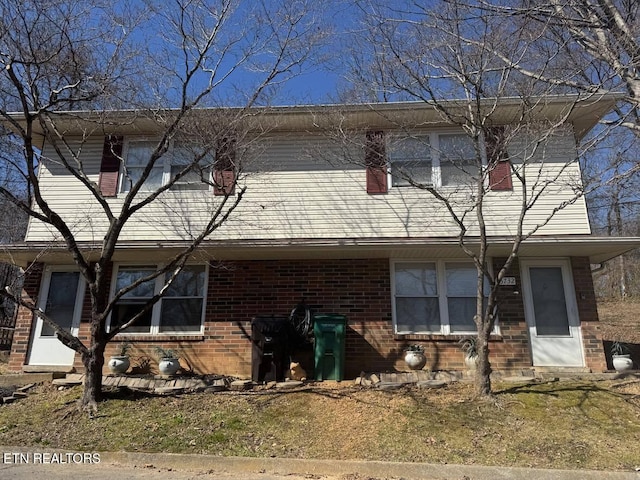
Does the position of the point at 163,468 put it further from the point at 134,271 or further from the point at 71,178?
the point at 71,178

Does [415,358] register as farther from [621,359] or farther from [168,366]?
[168,366]

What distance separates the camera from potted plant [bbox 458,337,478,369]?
26.7ft

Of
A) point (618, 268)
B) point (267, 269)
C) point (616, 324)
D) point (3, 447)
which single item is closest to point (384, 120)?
point (267, 269)

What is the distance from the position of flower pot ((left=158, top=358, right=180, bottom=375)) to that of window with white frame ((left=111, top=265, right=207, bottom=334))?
34.4 inches

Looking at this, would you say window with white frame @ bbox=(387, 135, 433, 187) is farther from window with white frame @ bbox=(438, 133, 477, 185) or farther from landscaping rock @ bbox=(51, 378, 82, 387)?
landscaping rock @ bbox=(51, 378, 82, 387)

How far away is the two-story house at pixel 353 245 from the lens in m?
8.88

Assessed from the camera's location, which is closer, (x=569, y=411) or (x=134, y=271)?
(x=569, y=411)

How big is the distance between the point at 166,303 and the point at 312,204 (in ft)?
12.0

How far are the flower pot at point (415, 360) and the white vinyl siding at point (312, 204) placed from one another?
2.32 m

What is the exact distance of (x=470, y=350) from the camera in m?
8.27

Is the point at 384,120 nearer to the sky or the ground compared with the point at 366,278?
nearer to the sky

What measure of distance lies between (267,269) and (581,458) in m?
6.20

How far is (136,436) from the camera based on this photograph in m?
6.01

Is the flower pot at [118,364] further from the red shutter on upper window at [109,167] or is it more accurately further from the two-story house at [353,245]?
the red shutter on upper window at [109,167]
